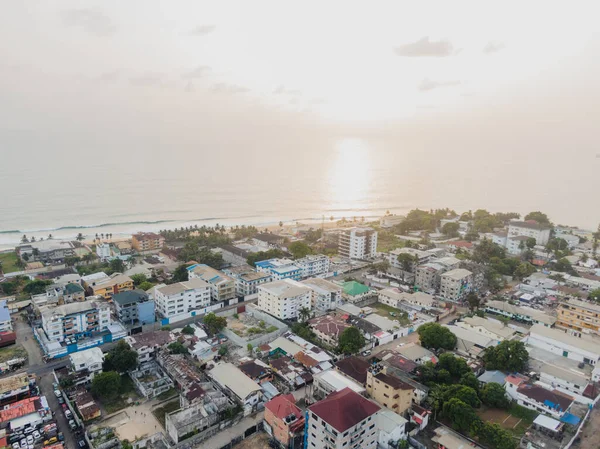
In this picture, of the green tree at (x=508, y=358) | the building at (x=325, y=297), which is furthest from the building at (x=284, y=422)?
the building at (x=325, y=297)

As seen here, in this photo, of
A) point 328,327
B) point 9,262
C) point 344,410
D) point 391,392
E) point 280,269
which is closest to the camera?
point 344,410

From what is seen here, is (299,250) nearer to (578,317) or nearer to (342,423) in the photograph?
(578,317)

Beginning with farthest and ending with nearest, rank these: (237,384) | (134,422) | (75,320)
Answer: (75,320) → (237,384) → (134,422)

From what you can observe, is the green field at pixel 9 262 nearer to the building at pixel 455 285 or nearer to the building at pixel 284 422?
the building at pixel 284 422

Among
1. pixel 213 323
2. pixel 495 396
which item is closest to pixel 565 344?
pixel 495 396

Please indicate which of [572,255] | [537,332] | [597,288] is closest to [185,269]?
[537,332]

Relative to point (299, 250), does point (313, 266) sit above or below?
below

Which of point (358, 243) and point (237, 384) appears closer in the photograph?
point (237, 384)

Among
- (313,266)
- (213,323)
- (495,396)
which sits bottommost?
(495,396)
